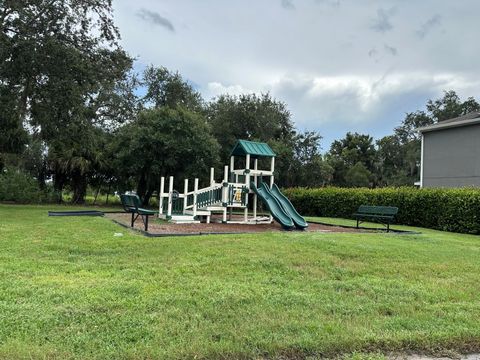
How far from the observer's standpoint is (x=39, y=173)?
30.0 metres

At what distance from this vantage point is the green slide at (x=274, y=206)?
45.9ft

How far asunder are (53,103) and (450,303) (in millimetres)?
16422

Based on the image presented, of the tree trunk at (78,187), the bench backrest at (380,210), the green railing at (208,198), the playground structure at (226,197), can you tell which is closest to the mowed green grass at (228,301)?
the bench backrest at (380,210)

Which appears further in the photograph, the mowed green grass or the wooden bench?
the wooden bench

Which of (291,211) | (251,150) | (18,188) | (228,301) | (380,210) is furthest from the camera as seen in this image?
(18,188)

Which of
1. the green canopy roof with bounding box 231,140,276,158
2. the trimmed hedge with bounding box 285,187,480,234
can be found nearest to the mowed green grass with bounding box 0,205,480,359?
the green canopy roof with bounding box 231,140,276,158

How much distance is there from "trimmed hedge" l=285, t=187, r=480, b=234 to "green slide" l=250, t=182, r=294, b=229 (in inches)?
266

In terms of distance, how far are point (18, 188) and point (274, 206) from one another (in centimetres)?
1741

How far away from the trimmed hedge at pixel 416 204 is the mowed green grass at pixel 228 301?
28.6 ft

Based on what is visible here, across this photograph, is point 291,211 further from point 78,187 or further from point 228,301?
point 78,187

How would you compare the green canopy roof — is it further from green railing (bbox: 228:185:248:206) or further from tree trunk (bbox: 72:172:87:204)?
tree trunk (bbox: 72:172:87:204)

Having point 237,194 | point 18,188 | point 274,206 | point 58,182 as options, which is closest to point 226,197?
point 237,194

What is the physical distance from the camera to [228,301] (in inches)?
191

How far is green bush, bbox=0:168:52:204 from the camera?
25438mm
